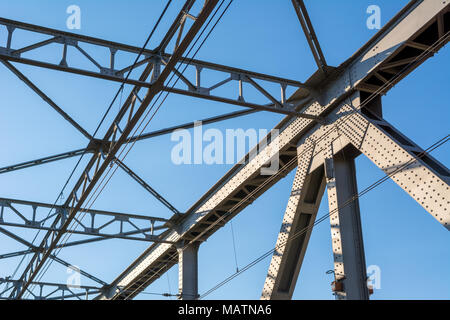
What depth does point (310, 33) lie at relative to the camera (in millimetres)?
13789

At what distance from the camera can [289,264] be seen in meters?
15.2

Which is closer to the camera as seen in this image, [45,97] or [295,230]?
[295,230]

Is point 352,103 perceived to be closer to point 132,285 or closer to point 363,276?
point 363,276

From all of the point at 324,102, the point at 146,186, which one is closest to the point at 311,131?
the point at 324,102

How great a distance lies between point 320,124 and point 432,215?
4303 millimetres

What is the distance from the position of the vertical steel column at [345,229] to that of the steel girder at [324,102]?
2.02ft

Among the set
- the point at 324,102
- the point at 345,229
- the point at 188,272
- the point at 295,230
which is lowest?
the point at 345,229

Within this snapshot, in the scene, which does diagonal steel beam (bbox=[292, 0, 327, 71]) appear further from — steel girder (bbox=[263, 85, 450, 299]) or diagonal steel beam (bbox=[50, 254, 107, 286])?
diagonal steel beam (bbox=[50, 254, 107, 286])

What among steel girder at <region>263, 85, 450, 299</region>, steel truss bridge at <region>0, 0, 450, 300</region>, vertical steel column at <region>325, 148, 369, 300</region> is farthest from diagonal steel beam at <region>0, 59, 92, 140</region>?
vertical steel column at <region>325, 148, 369, 300</region>

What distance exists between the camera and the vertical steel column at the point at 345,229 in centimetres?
1290

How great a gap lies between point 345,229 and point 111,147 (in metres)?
6.74

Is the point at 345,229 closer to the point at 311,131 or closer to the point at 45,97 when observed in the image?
the point at 311,131

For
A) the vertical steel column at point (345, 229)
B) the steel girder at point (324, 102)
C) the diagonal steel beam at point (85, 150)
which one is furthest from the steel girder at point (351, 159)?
the diagonal steel beam at point (85, 150)
